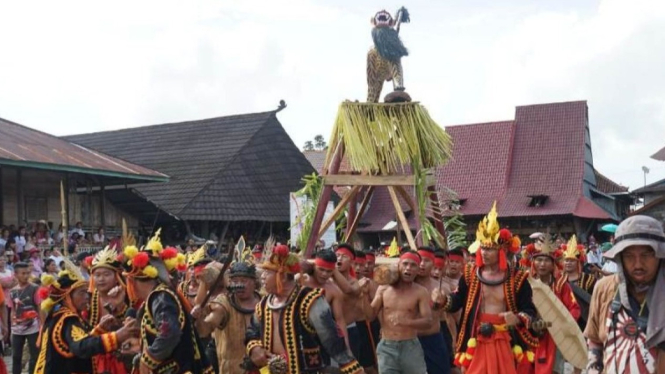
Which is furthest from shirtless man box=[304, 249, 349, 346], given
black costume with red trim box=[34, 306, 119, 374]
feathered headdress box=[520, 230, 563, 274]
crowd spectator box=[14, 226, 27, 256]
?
crowd spectator box=[14, 226, 27, 256]

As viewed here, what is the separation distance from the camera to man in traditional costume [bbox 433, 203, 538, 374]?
373 inches

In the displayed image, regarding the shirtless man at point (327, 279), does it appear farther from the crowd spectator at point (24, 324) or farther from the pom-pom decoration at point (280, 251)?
the crowd spectator at point (24, 324)

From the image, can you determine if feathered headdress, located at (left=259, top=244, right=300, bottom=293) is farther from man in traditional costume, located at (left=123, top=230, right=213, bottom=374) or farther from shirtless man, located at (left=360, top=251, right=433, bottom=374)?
shirtless man, located at (left=360, top=251, right=433, bottom=374)

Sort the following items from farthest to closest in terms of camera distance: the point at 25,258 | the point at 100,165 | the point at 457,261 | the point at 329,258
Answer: the point at 100,165 < the point at 25,258 < the point at 457,261 < the point at 329,258

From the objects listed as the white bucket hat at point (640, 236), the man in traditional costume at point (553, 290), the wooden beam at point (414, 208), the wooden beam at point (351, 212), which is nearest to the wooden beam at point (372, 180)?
the wooden beam at point (414, 208)

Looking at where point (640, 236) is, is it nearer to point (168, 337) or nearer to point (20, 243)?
point (168, 337)

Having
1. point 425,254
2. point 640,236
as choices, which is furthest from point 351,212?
point 640,236

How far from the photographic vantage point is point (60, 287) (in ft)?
25.8

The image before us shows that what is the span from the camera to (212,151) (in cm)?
3222

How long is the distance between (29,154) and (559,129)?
24.8 metres

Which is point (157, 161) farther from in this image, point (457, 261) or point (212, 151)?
point (457, 261)

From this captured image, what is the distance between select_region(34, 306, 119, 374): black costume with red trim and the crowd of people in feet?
0.04

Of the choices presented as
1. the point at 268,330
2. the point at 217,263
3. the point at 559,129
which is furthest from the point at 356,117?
the point at 559,129

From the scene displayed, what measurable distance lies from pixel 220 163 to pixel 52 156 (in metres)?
9.41
